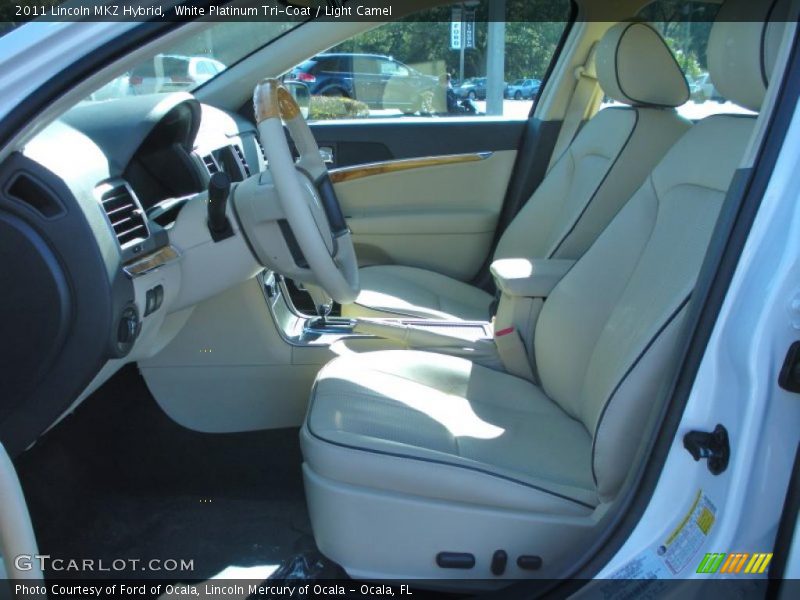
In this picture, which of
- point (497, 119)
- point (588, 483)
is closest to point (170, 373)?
point (588, 483)

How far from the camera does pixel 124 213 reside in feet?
4.71

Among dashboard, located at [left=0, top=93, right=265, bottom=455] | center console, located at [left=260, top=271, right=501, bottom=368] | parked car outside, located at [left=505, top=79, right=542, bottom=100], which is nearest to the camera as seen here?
dashboard, located at [left=0, top=93, right=265, bottom=455]

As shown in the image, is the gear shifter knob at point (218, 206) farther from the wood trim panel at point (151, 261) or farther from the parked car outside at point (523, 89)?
the parked car outside at point (523, 89)

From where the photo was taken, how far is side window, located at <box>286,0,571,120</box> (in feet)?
8.73

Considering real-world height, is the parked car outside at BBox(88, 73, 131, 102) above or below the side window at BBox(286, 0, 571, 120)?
above

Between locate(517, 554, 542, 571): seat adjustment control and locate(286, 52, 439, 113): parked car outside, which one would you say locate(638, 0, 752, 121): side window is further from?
locate(517, 554, 542, 571): seat adjustment control

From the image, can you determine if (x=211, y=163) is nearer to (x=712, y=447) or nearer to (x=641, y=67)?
(x=641, y=67)

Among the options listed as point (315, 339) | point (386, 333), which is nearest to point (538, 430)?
point (386, 333)

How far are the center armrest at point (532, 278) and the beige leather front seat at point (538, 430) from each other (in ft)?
0.80

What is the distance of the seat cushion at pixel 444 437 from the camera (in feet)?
4.30

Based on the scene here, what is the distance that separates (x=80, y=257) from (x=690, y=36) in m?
1.93

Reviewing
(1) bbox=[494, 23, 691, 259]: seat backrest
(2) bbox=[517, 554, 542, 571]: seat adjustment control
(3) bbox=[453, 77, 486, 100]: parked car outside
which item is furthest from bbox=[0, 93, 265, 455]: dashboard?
(3) bbox=[453, 77, 486, 100]: parked car outside

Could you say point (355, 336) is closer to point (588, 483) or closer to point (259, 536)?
point (259, 536)

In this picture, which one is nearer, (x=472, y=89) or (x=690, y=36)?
(x=690, y=36)
